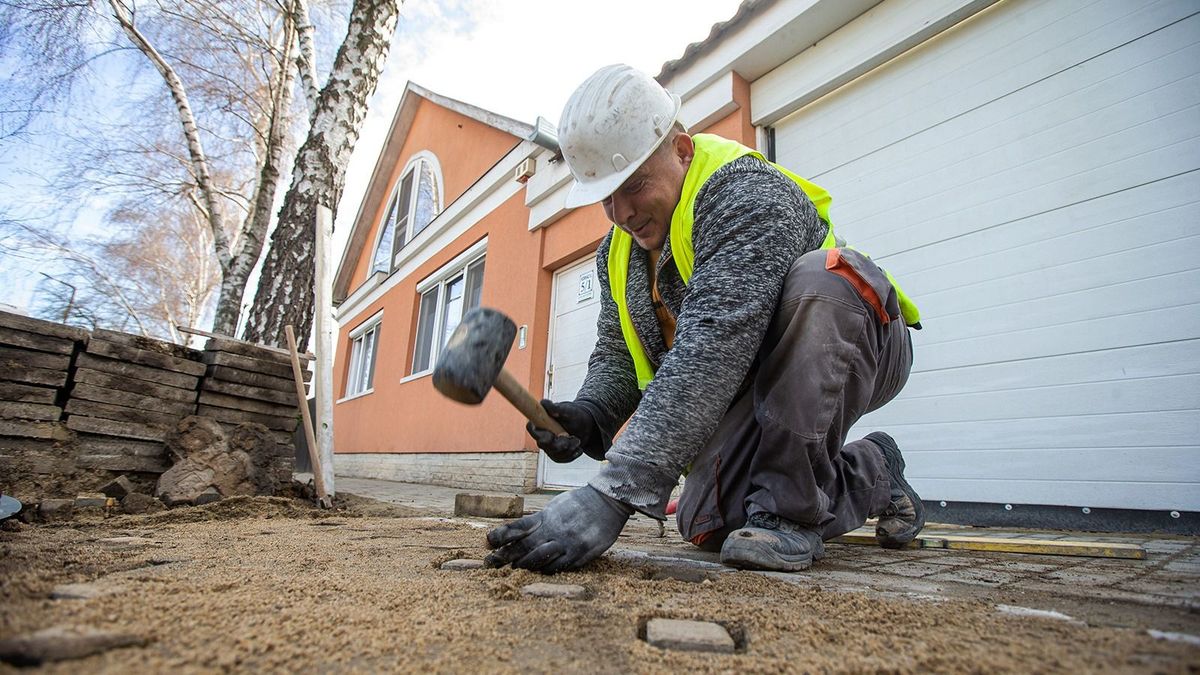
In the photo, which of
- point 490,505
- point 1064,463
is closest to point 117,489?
point 490,505

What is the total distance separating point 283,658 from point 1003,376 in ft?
11.0

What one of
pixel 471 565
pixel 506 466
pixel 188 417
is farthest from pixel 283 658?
pixel 506 466

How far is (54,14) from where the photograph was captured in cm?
730

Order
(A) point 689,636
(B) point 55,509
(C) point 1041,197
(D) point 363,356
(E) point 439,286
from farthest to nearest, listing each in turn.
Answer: (D) point 363,356 → (E) point 439,286 → (C) point 1041,197 → (B) point 55,509 → (A) point 689,636

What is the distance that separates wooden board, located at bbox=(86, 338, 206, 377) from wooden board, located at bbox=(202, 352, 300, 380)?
0.07 meters

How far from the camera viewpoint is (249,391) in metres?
3.56

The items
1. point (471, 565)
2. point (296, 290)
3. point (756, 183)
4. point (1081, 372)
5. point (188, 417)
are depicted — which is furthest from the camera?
point (296, 290)

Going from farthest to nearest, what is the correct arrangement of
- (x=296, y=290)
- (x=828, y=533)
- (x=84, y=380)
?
1. (x=296, y=290)
2. (x=84, y=380)
3. (x=828, y=533)

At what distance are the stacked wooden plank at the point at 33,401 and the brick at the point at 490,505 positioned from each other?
188cm

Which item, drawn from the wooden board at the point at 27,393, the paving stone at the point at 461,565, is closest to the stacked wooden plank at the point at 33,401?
the wooden board at the point at 27,393

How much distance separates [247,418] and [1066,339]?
437cm

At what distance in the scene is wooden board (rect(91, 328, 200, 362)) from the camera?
3078mm

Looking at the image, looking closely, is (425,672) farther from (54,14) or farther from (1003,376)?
(54,14)

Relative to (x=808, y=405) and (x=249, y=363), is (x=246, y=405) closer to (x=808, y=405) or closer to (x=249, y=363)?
(x=249, y=363)
